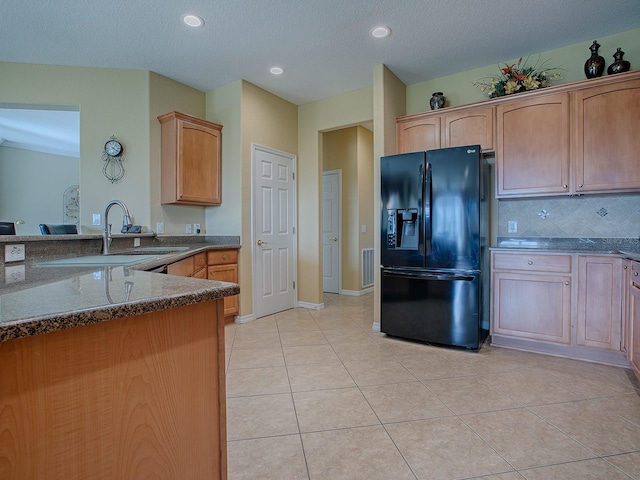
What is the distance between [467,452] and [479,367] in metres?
1.10

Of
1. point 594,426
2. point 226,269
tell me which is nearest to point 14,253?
point 226,269

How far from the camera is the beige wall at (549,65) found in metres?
2.85

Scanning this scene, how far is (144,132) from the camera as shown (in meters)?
3.57

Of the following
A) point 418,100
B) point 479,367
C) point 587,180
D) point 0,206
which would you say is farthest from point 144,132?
point 0,206

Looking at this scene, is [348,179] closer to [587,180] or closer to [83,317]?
[587,180]

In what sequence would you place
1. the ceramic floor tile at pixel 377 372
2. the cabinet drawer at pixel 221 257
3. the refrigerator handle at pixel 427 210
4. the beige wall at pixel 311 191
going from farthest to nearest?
the beige wall at pixel 311 191 → the cabinet drawer at pixel 221 257 → the refrigerator handle at pixel 427 210 → the ceramic floor tile at pixel 377 372

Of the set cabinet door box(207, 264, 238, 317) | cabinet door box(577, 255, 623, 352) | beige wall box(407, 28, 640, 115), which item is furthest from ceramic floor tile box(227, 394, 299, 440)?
beige wall box(407, 28, 640, 115)

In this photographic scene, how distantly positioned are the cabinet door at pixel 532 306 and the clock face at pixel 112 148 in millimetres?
3887

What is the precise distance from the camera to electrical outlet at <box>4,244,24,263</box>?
1684 mm

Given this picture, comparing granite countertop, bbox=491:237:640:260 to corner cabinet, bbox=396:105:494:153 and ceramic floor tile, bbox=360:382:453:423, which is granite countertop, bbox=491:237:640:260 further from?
ceramic floor tile, bbox=360:382:453:423

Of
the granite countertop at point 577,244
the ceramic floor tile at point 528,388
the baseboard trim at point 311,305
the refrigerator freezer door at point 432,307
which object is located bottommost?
the ceramic floor tile at point 528,388

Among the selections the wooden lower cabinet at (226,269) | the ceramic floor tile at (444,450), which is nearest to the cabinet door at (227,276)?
the wooden lower cabinet at (226,269)

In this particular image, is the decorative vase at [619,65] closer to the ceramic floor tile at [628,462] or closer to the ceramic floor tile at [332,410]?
the ceramic floor tile at [628,462]

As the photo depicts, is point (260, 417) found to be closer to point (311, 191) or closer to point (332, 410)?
point (332, 410)
